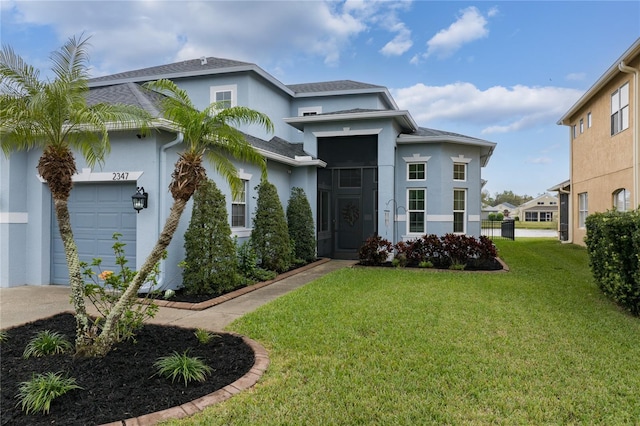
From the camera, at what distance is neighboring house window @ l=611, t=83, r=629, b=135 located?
12.9m

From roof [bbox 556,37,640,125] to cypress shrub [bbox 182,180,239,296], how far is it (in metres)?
12.3

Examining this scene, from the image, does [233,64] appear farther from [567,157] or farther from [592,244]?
[567,157]

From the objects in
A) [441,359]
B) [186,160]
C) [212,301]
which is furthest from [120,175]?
[441,359]

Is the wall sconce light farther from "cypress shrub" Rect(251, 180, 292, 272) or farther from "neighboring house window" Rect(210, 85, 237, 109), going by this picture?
"neighboring house window" Rect(210, 85, 237, 109)

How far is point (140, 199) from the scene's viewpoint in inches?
310

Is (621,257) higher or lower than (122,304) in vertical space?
higher

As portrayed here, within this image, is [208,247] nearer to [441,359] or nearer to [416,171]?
[441,359]

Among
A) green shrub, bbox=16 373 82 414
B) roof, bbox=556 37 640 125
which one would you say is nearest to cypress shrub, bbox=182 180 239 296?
green shrub, bbox=16 373 82 414

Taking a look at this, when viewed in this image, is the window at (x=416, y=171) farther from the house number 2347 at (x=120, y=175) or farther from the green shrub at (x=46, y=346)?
the green shrub at (x=46, y=346)

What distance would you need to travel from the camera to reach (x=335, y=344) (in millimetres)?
4844

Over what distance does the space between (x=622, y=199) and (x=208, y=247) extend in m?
14.4

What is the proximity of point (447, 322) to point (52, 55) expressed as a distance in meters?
6.28

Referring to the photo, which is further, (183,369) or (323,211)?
(323,211)

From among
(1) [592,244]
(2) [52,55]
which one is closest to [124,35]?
(2) [52,55]
